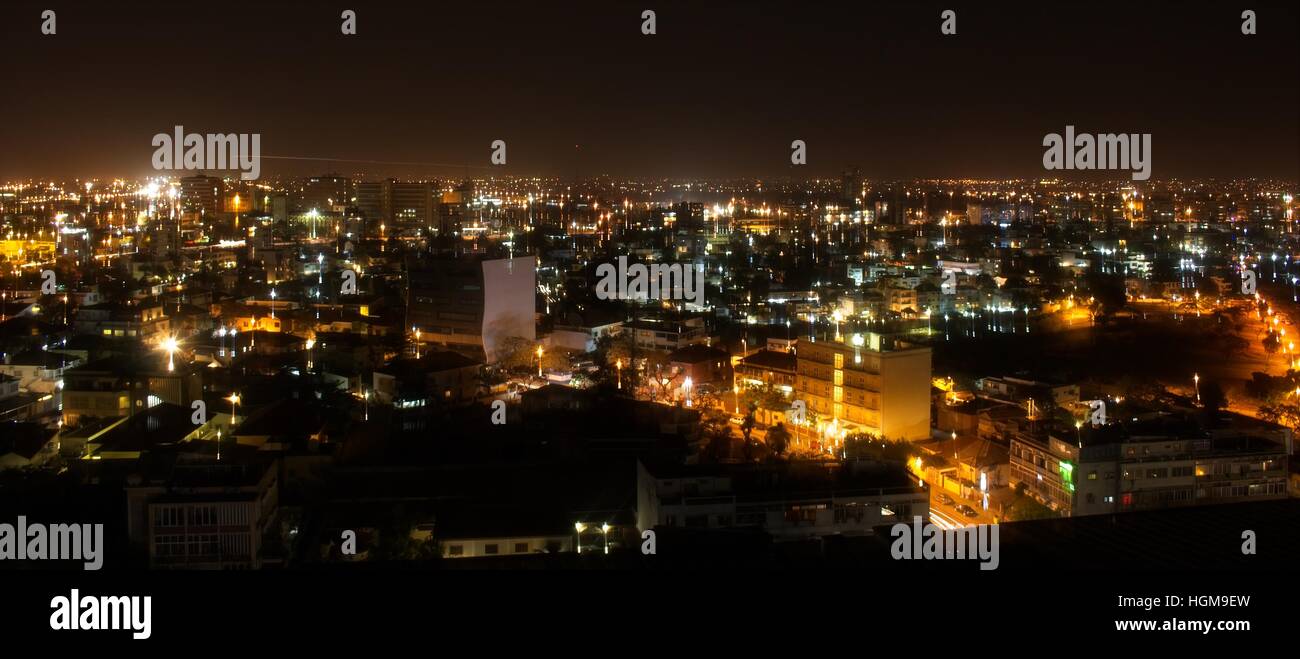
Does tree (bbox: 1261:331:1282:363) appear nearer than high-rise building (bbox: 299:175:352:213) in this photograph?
Yes

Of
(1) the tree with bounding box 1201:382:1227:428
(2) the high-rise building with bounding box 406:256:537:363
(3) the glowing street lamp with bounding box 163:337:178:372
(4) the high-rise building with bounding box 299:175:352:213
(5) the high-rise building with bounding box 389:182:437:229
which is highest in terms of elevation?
(4) the high-rise building with bounding box 299:175:352:213

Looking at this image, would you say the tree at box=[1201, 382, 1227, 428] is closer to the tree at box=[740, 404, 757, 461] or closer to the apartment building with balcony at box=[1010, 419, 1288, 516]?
the apartment building with balcony at box=[1010, 419, 1288, 516]

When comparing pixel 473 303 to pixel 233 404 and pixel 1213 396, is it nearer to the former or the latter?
pixel 233 404

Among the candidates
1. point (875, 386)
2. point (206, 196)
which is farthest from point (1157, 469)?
point (206, 196)

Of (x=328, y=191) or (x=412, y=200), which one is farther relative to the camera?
(x=328, y=191)

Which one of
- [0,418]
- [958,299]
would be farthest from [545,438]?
[958,299]

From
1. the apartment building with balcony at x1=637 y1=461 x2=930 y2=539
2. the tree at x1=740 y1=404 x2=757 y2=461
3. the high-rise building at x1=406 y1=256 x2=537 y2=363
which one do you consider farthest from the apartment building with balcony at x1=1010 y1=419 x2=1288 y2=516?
the high-rise building at x1=406 y1=256 x2=537 y2=363

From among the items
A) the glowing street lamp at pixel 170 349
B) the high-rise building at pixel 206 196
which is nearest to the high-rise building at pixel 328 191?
the high-rise building at pixel 206 196

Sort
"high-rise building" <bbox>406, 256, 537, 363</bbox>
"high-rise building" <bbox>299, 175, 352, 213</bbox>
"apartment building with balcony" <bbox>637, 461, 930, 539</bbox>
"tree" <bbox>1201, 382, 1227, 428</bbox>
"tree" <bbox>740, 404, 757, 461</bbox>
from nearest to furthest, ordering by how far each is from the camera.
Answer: "apartment building with balcony" <bbox>637, 461, 930, 539</bbox> < "tree" <bbox>740, 404, 757, 461</bbox> < "tree" <bbox>1201, 382, 1227, 428</bbox> < "high-rise building" <bbox>406, 256, 537, 363</bbox> < "high-rise building" <bbox>299, 175, 352, 213</bbox>

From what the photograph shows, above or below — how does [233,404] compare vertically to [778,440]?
above

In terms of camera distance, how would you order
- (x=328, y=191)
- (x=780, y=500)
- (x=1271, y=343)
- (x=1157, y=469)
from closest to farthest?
(x=780, y=500) → (x=1157, y=469) → (x=1271, y=343) → (x=328, y=191)
